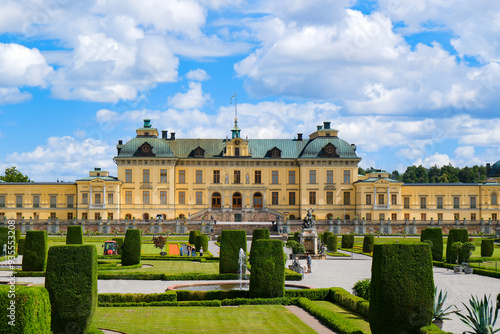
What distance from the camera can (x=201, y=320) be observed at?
17.1 m

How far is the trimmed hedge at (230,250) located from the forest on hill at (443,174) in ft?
237

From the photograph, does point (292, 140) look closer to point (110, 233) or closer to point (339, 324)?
point (110, 233)

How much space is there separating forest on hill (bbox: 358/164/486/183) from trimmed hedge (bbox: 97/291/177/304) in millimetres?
80966

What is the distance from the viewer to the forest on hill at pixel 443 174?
10735cm

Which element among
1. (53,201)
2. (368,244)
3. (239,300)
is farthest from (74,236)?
(53,201)

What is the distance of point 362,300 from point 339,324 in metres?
2.79

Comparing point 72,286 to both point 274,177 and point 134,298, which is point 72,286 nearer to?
point 134,298

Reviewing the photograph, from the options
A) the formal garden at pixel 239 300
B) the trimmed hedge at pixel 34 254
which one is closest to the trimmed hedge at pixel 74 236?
the trimmed hedge at pixel 34 254


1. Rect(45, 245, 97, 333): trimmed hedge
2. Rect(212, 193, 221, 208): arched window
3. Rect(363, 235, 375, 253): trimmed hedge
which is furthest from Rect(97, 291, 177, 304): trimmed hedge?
Rect(212, 193, 221, 208): arched window

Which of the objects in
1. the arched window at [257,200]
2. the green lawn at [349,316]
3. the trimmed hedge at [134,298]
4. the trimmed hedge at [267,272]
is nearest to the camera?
the green lawn at [349,316]

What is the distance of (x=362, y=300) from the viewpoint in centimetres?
1834

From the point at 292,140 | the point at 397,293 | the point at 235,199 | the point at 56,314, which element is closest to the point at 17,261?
the point at 56,314

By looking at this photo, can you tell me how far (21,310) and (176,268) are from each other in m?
20.5

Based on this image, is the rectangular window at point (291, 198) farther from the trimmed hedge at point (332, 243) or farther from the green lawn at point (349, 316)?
the green lawn at point (349, 316)
